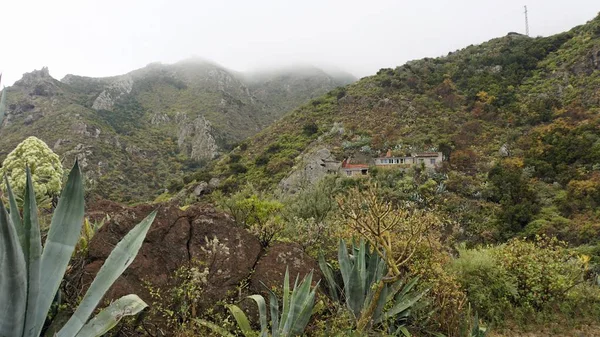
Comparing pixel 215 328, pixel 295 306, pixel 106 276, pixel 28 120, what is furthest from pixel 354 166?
pixel 28 120

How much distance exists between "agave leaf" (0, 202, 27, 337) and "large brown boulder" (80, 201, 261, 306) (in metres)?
1.74

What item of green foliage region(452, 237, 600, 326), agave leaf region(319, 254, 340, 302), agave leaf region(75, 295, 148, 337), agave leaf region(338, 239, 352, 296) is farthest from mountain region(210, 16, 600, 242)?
agave leaf region(75, 295, 148, 337)

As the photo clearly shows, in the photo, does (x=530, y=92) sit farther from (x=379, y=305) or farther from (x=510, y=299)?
(x=379, y=305)

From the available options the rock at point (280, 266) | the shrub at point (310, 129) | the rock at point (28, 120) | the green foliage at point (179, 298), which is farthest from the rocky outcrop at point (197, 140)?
the green foliage at point (179, 298)

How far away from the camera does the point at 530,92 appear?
4141 cm

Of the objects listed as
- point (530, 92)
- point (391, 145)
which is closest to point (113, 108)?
point (391, 145)

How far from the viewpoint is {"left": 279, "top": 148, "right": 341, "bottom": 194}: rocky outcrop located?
27.0 meters

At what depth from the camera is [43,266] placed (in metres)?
2.17

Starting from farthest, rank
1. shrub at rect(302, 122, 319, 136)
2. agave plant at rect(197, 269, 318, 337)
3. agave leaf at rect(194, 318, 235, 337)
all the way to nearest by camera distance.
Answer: shrub at rect(302, 122, 319, 136) → agave plant at rect(197, 269, 318, 337) → agave leaf at rect(194, 318, 235, 337)

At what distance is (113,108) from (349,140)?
166 ft

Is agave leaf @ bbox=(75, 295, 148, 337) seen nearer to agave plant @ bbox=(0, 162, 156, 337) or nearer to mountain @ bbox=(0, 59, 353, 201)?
agave plant @ bbox=(0, 162, 156, 337)

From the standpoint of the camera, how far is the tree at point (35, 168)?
599 centimetres

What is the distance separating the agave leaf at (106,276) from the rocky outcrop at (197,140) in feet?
182

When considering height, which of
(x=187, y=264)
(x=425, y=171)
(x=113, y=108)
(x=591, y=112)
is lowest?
(x=425, y=171)
